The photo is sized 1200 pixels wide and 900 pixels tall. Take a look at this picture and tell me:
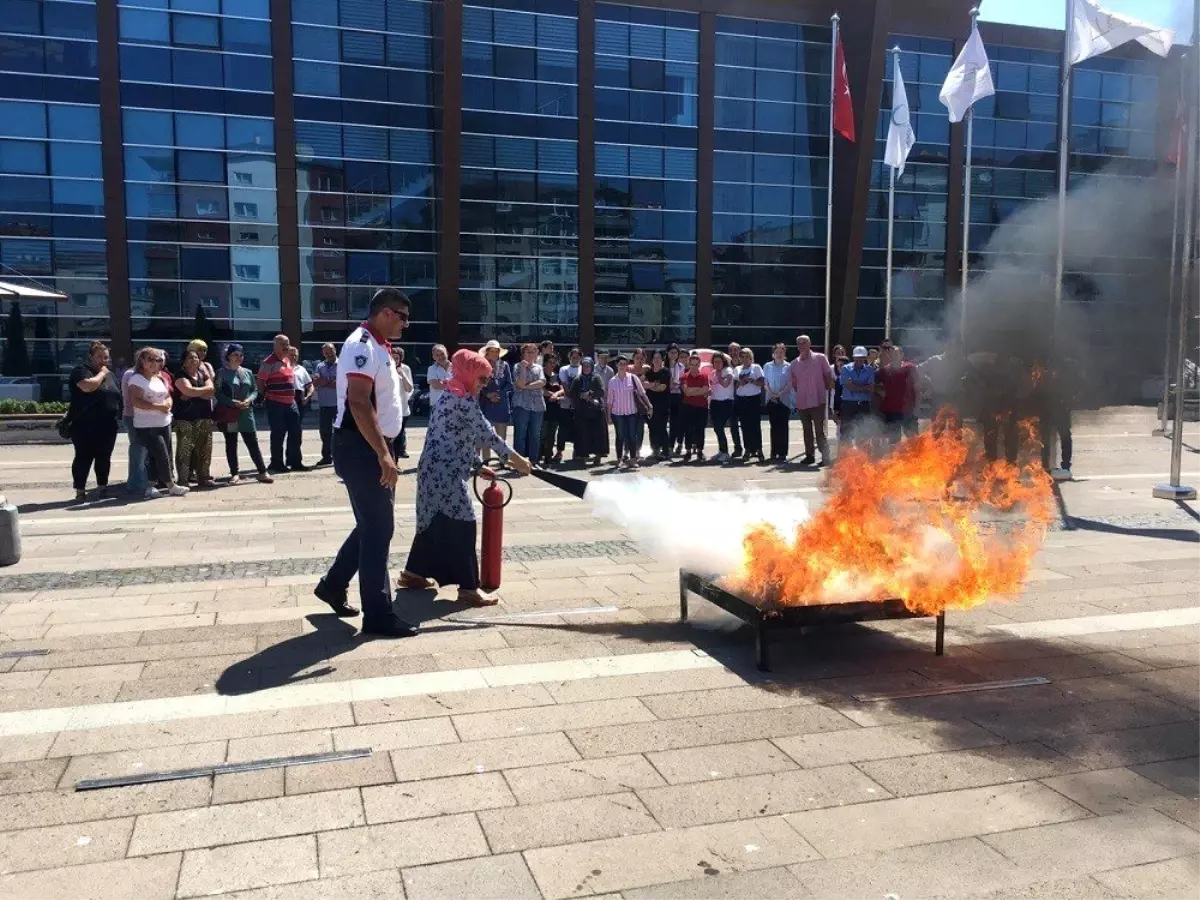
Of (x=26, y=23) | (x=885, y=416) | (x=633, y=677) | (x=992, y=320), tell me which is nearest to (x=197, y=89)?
(x=26, y=23)

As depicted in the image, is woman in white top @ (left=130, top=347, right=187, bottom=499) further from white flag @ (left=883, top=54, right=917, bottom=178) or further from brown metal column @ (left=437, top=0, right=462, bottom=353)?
brown metal column @ (left=437, top=0, right=462, bottom=353)

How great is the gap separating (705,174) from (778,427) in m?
20.6

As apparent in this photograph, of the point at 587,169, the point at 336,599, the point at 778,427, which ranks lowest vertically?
the point at 336,599

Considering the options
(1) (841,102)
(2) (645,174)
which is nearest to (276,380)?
(1) (841,102)

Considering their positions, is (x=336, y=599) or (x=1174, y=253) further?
(x=1174, y=253)

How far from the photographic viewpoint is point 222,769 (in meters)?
3.72

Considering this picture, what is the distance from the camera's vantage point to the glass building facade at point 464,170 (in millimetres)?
28203

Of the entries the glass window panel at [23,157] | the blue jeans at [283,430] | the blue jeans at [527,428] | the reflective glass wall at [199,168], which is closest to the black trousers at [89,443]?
the blue jeans at [283,430]

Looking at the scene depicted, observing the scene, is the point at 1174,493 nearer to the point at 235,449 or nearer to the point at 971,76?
the point at 971,76

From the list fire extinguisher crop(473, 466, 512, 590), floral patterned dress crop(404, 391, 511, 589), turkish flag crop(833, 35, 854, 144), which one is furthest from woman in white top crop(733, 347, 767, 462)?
turkish flag crop(833, 35, 854, 144)

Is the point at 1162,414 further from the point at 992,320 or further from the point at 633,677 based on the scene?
the point at 633,677

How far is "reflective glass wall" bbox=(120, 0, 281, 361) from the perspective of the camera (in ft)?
93.6

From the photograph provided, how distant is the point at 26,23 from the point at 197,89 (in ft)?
16.1

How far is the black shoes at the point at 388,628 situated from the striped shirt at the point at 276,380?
8012 mm
